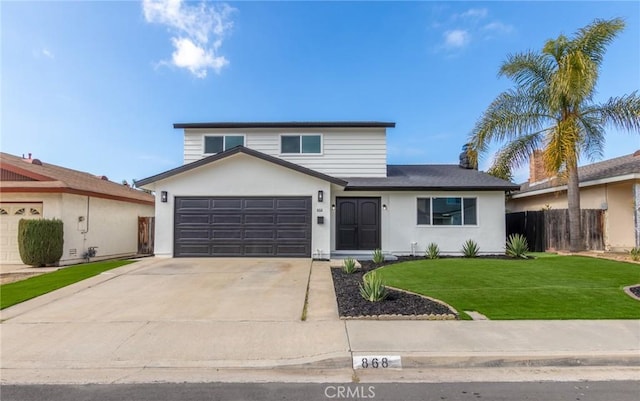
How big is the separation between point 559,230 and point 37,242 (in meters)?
19.3

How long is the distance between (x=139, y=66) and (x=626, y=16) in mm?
18865

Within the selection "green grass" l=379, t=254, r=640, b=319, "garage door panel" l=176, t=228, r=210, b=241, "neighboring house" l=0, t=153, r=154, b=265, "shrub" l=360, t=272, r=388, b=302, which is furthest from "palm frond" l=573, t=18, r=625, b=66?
"neighboring house" l=0, t=153, r=154, b=265

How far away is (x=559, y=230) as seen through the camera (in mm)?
13984

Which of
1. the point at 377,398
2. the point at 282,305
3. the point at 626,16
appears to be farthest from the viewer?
the point at 626,16

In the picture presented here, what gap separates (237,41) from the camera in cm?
1569

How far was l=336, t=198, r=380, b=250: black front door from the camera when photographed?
13.9 m

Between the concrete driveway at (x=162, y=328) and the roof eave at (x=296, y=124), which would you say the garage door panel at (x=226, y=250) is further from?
the roof eave at (x=296, y=124)

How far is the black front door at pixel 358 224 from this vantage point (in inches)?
547

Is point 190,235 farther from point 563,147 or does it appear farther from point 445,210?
point 563,147

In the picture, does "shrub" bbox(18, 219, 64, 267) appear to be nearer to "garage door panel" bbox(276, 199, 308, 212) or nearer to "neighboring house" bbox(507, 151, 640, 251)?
"garage door panel" bbox(276, 199, 308, 212)

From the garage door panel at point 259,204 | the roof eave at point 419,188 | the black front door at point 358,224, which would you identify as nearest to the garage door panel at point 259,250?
the garage door panel at point 259,204

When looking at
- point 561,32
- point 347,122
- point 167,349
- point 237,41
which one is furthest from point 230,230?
point 561,32

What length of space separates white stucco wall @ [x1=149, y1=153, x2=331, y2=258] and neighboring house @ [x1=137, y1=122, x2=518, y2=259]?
1.4 inches

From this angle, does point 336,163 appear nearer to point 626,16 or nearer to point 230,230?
point 230,230
